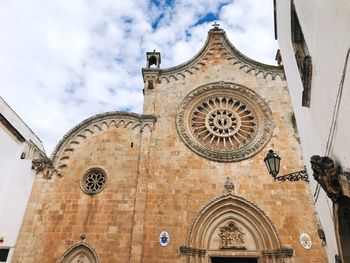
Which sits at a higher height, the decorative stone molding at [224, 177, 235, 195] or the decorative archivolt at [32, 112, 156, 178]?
the decorative archivolt at [32, 112, 156, 178]

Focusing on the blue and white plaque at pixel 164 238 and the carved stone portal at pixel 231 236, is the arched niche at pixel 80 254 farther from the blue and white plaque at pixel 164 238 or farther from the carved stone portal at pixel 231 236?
the carved stone portal at pixel 231 236

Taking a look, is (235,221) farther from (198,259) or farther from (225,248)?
(198,259)

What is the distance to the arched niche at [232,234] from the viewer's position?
36.4 ft

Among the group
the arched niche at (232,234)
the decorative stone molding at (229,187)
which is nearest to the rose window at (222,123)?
the decorative stone molding at (229,187)

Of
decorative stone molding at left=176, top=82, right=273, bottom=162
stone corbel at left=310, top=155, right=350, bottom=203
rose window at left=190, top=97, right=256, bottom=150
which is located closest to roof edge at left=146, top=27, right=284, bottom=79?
decorative stone molding at left=176, top=82, right=273, bottom=162

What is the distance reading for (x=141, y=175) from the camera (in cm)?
1241

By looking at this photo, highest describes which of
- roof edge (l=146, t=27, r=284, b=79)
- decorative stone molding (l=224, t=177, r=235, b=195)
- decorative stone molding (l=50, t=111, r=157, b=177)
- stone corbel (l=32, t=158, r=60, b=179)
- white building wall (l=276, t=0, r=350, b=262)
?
roof edge (l=146, t=27, r=284, b=79)

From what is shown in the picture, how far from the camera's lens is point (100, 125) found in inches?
546

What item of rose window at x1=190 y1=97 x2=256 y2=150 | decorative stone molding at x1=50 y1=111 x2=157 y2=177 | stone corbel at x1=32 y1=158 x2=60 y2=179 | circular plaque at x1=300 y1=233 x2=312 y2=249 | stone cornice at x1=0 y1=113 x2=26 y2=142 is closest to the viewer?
circular plaque at x1=300 y1=233 x2=312 y2=249

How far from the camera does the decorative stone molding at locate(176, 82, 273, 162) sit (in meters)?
13.2

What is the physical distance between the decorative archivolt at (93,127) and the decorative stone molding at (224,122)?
1682 mm

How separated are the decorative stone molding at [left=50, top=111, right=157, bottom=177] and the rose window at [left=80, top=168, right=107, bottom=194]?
1428mm

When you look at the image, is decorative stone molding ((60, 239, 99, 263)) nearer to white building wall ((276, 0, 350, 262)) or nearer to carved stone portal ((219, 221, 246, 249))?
carved stone portal ((219, 221, 246, 249))

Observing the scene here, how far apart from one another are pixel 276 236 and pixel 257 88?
6.83m
